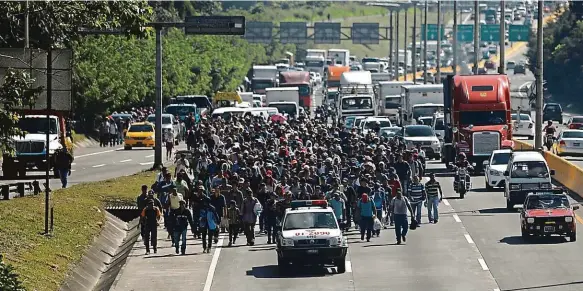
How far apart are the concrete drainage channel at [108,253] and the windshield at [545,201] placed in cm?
997

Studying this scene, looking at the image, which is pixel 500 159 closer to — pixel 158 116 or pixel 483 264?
pixel 158 116

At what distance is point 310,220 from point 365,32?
11916cm

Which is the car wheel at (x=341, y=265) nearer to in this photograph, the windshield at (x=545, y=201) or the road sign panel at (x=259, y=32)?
the windshield at (x=545, y=201)

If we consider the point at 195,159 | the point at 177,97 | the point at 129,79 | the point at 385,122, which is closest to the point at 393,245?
the point at 195,159

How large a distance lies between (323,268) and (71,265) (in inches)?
218

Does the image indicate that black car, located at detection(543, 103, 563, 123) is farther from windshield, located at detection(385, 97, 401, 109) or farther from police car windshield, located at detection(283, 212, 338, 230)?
police car windshield, located at detection(283, 212, 338, 230)

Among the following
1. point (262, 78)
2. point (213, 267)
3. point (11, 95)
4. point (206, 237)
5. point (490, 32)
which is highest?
point (490, 32)

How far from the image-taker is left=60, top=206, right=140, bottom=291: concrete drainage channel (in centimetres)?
3070

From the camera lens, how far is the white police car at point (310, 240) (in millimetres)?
30375

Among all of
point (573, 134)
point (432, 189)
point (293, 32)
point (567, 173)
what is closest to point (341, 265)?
point (432, 189)

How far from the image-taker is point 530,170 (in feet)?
140

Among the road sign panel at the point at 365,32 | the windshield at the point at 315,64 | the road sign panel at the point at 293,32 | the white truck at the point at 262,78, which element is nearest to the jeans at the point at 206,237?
the white truck at the point at 262,78

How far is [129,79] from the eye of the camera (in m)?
79.9

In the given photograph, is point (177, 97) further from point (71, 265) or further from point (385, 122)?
point (71, 265)
